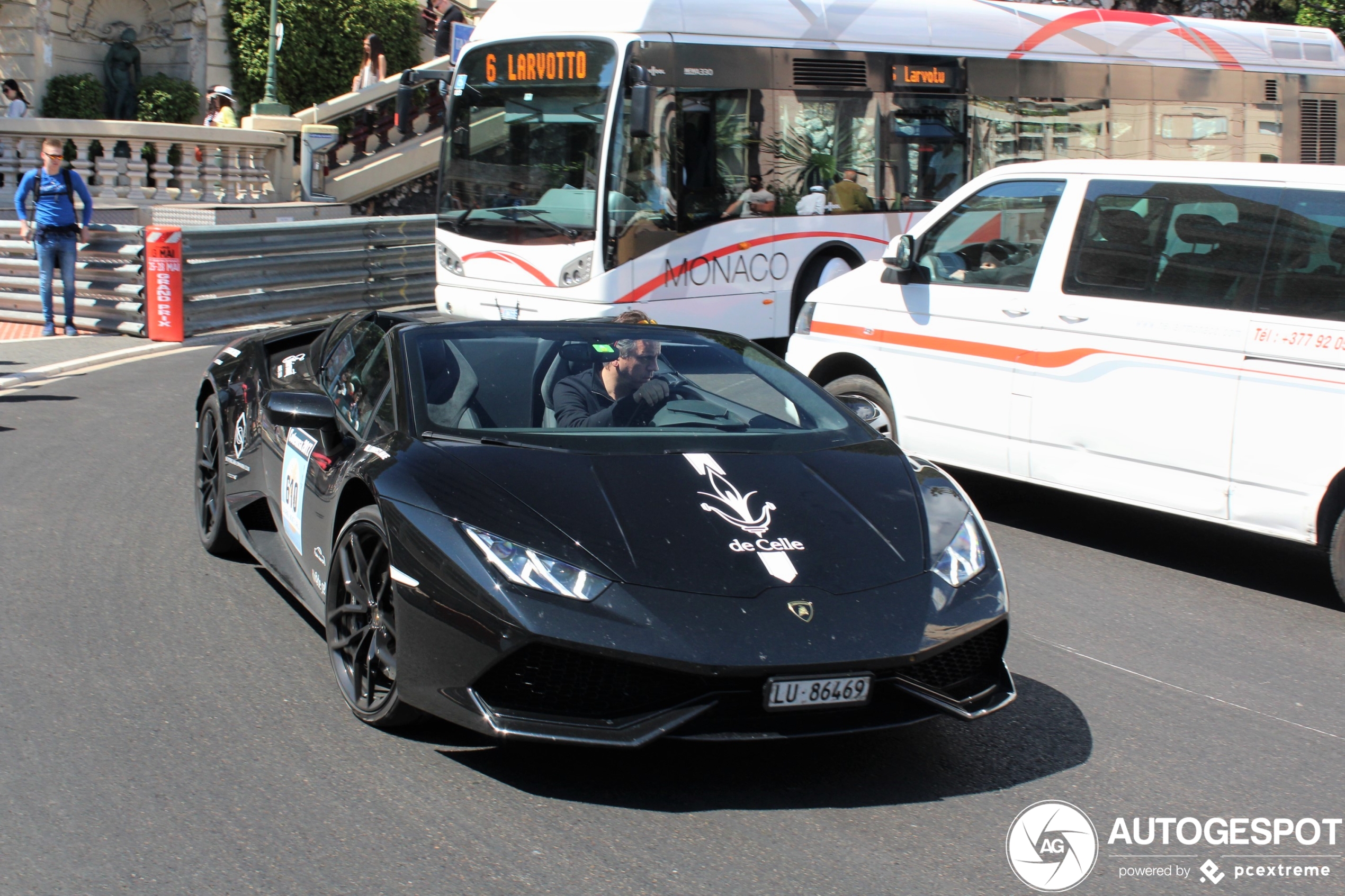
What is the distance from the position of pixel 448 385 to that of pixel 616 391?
63cm

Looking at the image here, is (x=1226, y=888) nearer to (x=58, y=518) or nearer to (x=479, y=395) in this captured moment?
(x=479, y=395)

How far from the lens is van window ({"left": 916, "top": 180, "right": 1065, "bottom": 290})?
24.0 feet

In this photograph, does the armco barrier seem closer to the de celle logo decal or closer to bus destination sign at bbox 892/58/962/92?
bus destination sign at bbox 892/58/962/92

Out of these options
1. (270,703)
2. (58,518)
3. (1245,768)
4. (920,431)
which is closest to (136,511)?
(58,518)

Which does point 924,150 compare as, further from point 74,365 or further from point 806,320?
point 74,365

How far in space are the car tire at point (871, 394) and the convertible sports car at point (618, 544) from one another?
2500 millimetres

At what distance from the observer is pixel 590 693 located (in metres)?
3.73

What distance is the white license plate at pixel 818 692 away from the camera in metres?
3.69

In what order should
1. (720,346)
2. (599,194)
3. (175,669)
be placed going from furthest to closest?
(599,194)
(720,346)
(175,669)

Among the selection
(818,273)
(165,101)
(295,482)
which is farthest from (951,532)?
(165,101)

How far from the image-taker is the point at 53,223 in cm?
1380

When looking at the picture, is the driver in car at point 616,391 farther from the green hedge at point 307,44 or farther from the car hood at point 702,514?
the green hedge at point 307,44

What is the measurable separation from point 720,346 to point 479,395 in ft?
3.59

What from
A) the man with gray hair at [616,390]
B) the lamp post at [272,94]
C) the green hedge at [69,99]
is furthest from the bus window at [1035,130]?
the green hedge at [69,99]
